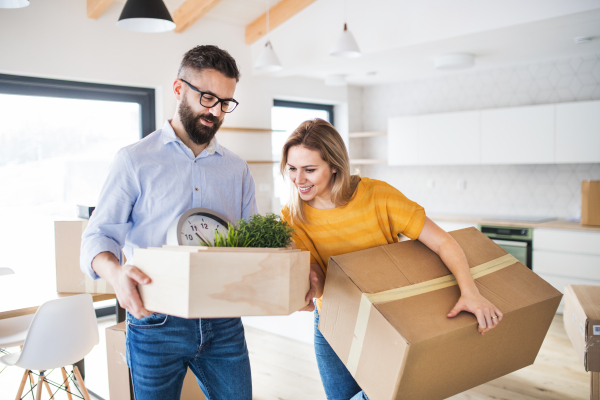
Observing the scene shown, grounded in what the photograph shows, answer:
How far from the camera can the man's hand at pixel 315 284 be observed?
3.83 ft

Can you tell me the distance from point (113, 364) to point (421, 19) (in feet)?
10.6

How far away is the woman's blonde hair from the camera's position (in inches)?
56.9

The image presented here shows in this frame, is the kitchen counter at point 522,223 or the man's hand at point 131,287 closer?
the man's hand at point 131,287

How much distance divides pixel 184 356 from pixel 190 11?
349cm

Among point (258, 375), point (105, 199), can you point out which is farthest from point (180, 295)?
point (258, 375)

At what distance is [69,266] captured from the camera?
247 centimetres

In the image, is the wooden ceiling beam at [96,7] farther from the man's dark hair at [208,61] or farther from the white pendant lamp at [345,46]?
the man's dark hair at [208,61]

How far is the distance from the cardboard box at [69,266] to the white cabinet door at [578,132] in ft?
12.8

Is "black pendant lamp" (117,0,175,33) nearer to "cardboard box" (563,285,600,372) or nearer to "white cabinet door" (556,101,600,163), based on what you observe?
"cardboard box" (563,285,600,372)

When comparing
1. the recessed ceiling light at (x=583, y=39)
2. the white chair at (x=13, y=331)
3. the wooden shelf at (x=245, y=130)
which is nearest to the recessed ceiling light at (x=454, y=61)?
the recessed ceiling light at (x=583, y=39)

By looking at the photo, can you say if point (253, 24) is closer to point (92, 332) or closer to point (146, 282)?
point (92, 332)

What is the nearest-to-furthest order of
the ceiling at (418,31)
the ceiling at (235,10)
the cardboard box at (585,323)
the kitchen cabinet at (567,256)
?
the cardboard box at (585,323) < the ceiling at (418,31) < the kitchen cabinet at (567,256) < the ceiling at (235,10)

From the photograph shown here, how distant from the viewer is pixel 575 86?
442cm

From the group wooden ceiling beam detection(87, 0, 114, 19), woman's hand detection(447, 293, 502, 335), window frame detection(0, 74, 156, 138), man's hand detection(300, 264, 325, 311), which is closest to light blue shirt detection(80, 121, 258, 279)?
man's hand detection(300, 264, 325, 311)
